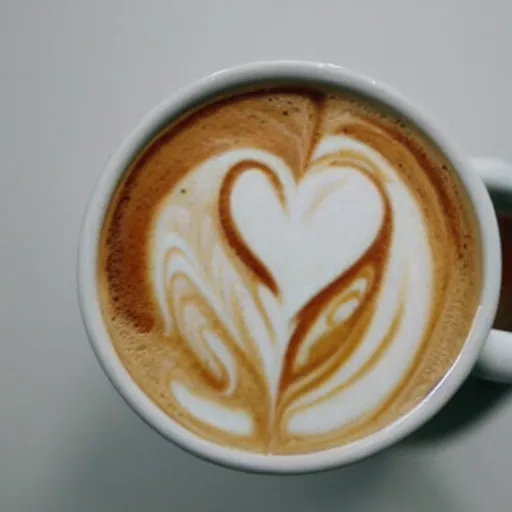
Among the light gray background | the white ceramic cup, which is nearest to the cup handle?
the white ceramic cup

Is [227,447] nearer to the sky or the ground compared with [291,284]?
nearer to the ground

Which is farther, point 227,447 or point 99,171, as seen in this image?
point 99,171

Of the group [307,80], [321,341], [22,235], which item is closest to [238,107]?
[307,80]

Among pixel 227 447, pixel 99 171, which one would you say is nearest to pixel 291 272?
pixel 227 447

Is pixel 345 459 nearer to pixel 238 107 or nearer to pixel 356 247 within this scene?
pixel 356 247

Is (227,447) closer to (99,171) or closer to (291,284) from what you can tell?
(291,284)

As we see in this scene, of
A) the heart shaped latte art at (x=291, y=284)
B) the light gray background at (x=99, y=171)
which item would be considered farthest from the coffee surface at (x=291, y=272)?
the light gray background at (x=99, y=171)

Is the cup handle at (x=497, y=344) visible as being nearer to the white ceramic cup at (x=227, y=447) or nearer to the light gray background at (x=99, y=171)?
the white ceramic cup at (x=227, y=447)

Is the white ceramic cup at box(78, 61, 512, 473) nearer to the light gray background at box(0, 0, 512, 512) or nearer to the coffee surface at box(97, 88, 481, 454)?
the coffee surface at box(97, 88, 481, 454)
